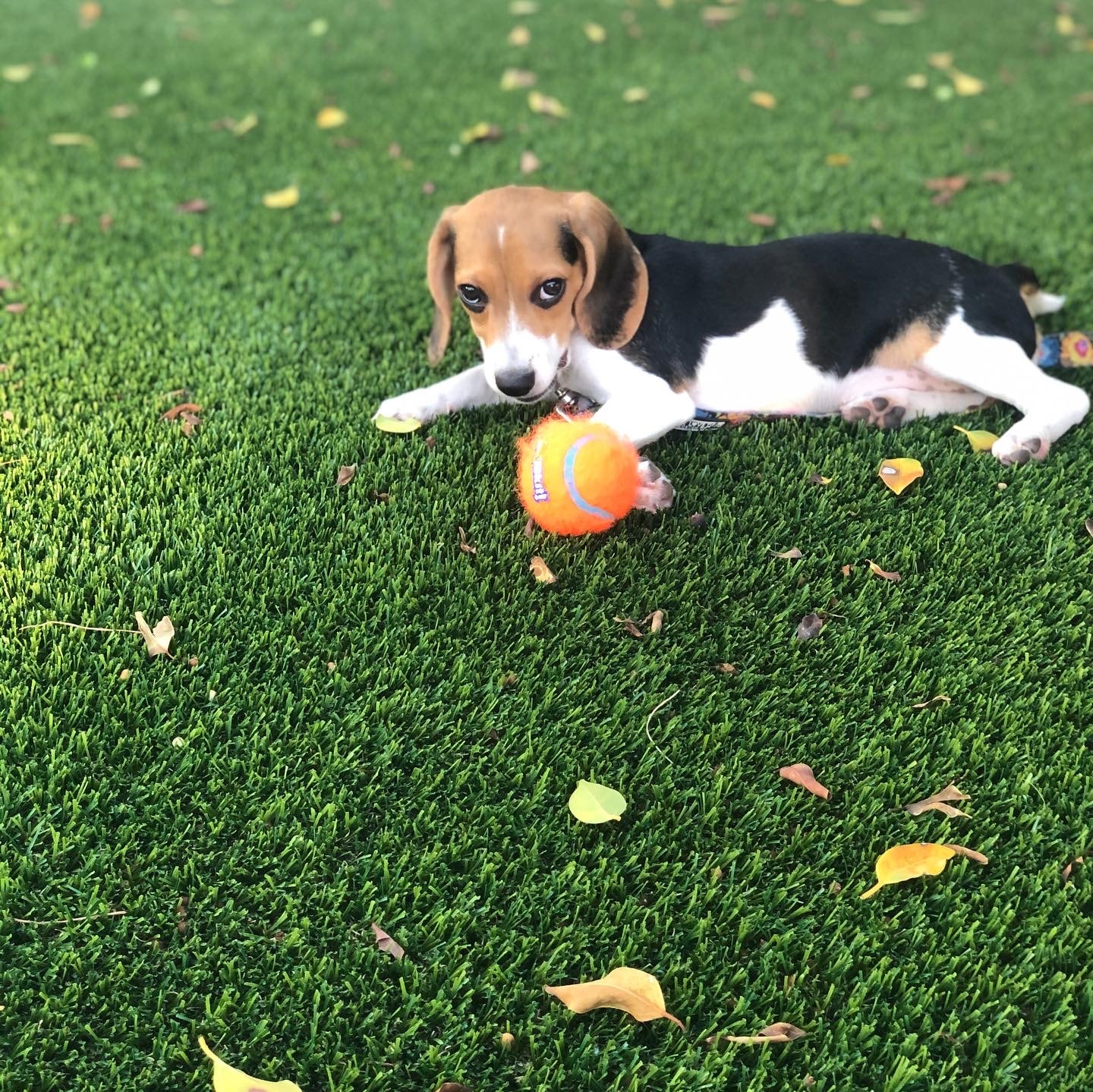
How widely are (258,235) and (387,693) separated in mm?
3355

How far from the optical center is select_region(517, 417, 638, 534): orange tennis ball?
113 inches

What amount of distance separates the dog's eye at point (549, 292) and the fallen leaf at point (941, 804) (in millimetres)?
1948

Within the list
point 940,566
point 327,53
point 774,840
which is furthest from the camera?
point 327,53

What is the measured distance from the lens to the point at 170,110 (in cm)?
656

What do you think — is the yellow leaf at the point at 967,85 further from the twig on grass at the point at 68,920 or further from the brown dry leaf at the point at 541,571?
the twig on grass at the point at 68,920

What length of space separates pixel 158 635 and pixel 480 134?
4.58m

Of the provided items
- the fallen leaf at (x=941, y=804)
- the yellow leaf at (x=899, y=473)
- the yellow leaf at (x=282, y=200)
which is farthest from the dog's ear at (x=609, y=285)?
the yellow leaf at (x=282, y=200)

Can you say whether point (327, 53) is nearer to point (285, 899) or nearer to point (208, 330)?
point (208, 330)

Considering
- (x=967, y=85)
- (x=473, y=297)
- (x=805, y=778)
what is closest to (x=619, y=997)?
(x=805, y=778)

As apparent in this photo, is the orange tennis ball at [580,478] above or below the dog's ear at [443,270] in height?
below

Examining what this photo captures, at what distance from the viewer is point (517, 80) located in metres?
6.99

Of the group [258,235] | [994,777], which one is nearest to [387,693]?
[994,777]

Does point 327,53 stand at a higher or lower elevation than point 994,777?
higher

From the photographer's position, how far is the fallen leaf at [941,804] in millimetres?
2340
